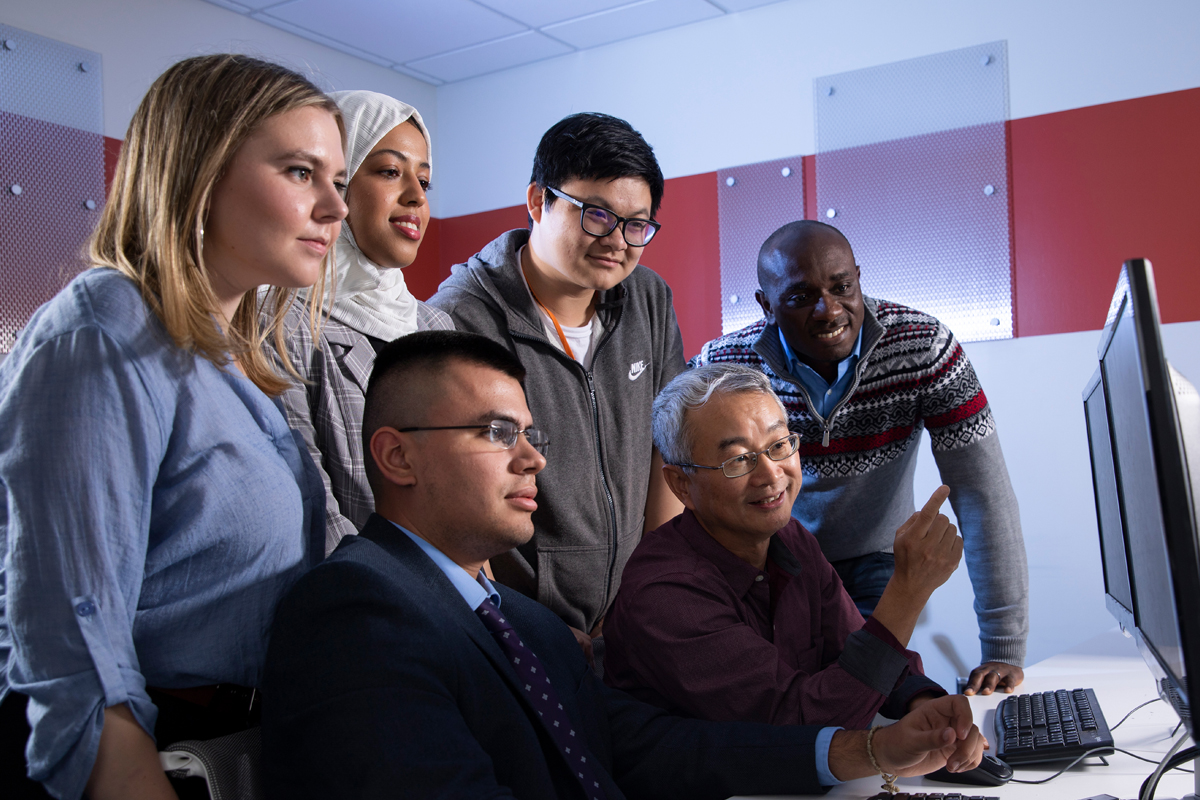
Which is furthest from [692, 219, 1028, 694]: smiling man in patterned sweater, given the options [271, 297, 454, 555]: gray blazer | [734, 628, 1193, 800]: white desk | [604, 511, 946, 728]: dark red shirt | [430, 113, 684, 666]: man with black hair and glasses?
[271, 297, 454, 555]: gray blazer

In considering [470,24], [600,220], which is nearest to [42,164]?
[470,24]

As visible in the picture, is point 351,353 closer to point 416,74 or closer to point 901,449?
point 901,449

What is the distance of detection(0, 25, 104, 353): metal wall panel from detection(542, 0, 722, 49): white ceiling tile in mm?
2101

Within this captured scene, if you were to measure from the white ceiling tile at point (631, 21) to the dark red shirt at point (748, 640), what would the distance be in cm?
324

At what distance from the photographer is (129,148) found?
4.23 ft

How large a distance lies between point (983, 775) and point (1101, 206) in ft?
9.85

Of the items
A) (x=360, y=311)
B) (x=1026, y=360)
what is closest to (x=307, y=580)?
(x=360, y=311)

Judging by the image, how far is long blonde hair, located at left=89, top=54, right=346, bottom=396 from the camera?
1226 mm

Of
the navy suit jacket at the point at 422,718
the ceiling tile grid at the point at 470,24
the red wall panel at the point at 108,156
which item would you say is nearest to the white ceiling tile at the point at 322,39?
the ceiling tile grid at the point at 470,24

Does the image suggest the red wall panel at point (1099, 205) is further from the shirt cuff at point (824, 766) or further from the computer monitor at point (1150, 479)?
the shirt cuff at point (824, 766)

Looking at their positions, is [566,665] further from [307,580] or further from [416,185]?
[416,185]

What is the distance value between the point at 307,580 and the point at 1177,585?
0.95m

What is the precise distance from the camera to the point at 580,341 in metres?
2.38

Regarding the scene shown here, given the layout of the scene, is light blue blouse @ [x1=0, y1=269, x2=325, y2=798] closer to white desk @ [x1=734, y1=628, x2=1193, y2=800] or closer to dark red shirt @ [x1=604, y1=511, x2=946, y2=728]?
dark red shirt @ [x1=604, y1=511, x2=946, y2=728]
